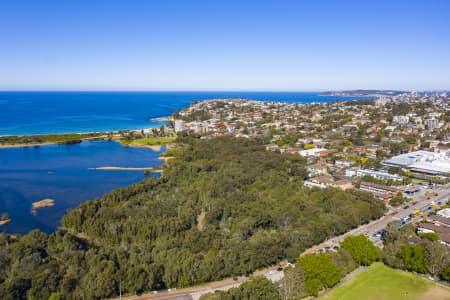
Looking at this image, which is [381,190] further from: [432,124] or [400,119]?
[400,119]

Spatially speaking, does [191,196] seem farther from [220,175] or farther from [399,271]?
[399,271]

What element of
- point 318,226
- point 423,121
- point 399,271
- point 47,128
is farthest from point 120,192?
point 423,121

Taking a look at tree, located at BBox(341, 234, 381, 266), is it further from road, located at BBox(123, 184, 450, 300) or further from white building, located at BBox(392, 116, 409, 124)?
white building, located at BBox(392, 116, 409, 124)

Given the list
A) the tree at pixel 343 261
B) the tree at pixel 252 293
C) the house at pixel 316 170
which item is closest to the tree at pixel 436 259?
the tree at pixel 343 261

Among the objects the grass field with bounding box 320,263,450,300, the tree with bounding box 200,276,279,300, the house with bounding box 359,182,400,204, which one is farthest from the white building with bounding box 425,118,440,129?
the tree with bounding box 200,276,279,300

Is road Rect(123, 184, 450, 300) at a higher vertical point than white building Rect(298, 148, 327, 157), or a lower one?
lower
